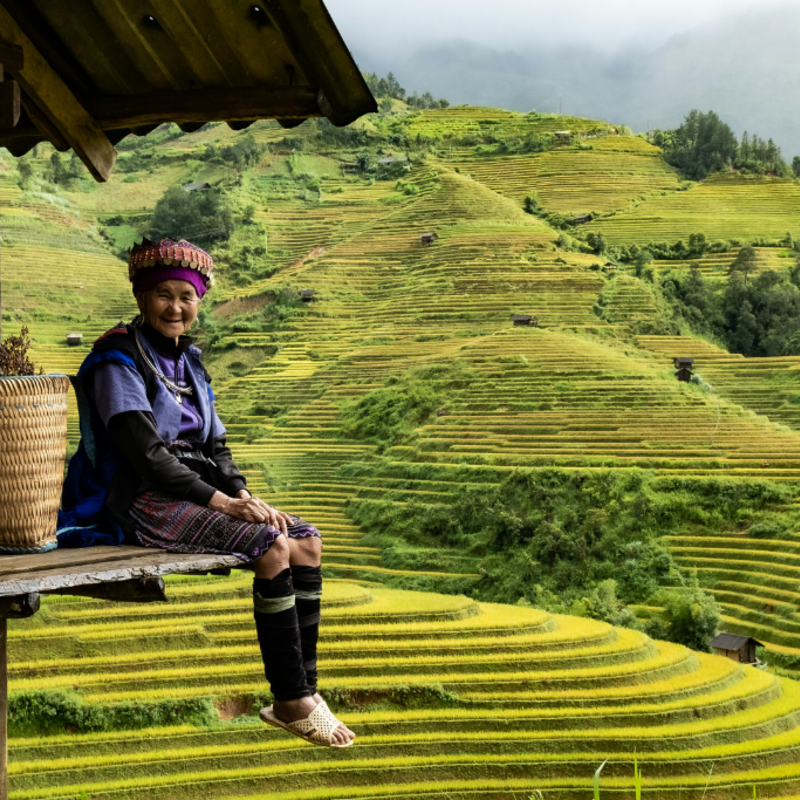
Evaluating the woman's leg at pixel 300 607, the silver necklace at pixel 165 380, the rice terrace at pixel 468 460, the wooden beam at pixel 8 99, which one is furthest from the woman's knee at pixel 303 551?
the wooden beam at pixel 8 99

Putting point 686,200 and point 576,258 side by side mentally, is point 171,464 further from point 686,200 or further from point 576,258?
point 686,200

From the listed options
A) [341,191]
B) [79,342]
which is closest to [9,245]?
[79,342]

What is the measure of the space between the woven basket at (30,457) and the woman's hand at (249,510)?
33 cm

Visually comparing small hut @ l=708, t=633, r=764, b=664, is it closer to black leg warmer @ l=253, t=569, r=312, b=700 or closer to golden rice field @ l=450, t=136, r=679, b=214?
black leg warmer @ l=253, t=569, r=312, b=700

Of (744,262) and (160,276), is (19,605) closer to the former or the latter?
(160,276)

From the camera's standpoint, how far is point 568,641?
11328mm

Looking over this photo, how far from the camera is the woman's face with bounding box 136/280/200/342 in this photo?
2.37m

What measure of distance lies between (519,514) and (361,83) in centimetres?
1504

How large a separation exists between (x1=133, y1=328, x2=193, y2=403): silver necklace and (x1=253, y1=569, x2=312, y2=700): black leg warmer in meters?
0.50

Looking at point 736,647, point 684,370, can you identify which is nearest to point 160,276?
point 736,647

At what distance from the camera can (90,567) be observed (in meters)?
1.81

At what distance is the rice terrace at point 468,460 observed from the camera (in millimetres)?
9477

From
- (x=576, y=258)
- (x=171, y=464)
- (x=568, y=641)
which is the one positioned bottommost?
(x=568, y=641)

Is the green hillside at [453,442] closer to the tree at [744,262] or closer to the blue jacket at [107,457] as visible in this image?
the tree at [744,262]
